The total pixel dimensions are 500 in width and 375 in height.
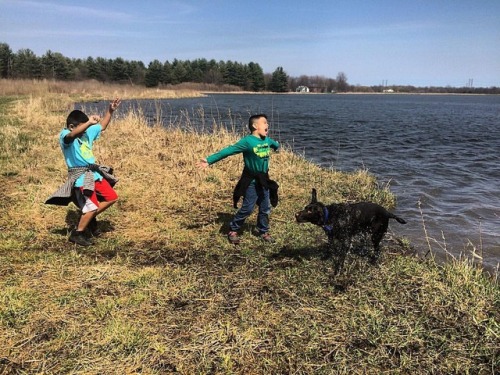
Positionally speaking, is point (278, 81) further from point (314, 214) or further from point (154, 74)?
point (314, 214)

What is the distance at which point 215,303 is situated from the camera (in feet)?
12.4

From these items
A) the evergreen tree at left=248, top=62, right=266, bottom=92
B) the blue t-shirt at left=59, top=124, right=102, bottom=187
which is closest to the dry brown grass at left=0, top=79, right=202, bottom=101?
the blue t-shirt at left=59, top=124, right=102, bottom=187

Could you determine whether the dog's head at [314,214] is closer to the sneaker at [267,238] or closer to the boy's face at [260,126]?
the sneaker at [267,238]

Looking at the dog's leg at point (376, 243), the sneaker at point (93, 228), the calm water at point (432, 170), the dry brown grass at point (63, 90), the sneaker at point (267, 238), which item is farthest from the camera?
the dry brown grass at point (63, 90)

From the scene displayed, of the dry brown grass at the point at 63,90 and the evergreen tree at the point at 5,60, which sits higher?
the evergreen tree at the point at 5,60

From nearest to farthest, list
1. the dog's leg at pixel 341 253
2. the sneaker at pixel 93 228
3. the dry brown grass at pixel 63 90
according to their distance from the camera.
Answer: the dog's leg at pixel 341 253 < the sneaker at pixel 93 228 < the dry brown grass at pixel 63 90

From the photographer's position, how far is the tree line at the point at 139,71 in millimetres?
70188

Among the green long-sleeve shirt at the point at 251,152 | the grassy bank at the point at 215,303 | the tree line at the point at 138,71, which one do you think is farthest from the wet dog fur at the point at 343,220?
the tree line at the point at 138,71

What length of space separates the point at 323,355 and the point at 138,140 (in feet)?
34.3

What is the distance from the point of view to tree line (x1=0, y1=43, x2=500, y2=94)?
70188 millimetres

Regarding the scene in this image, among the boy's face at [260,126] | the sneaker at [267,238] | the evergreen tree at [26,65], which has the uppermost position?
the evergreen tree at [26,65]

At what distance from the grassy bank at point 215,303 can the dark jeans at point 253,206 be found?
0.27m

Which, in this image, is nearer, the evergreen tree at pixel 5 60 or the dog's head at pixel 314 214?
the dog's head at pixel 314 214

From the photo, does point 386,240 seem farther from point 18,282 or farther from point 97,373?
point 18,282
